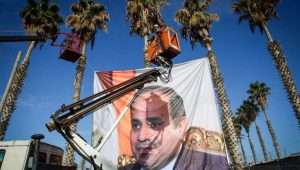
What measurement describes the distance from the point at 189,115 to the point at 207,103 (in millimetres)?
894

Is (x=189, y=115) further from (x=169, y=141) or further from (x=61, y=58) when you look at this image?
(x=61, y=58)

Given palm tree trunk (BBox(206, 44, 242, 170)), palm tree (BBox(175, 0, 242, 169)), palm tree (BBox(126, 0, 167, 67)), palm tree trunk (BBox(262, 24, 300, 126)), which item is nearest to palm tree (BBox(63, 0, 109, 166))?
palm tree (BBox(126, 0, 167, 67))

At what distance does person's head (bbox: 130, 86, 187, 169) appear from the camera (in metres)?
9.12

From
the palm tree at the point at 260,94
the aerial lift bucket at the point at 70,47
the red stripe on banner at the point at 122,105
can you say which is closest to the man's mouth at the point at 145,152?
the red stripe on banner at the point at 122,105

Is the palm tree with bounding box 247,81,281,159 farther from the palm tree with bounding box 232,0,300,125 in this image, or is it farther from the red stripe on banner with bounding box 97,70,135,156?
the red stripe on banner with bounding box 97,70,135,156

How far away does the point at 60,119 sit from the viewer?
617cm

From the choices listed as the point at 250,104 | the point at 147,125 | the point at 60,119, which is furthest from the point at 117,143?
the point at 250,104

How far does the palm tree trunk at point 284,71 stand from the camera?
17250mm

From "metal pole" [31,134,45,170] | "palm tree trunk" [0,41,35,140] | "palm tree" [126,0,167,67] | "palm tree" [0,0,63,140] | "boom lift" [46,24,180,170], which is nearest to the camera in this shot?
"metal pole" [31,134,45,170]

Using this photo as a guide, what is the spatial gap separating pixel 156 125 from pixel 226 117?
9.20m

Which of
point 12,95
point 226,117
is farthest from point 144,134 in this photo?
point 12,95

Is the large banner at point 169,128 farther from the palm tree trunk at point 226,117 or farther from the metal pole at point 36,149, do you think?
the palm tree trunk at point 226,117

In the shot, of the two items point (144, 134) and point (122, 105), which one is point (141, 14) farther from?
point (144, 134)

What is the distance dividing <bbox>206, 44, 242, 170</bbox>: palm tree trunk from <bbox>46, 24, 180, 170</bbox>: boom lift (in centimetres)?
883
